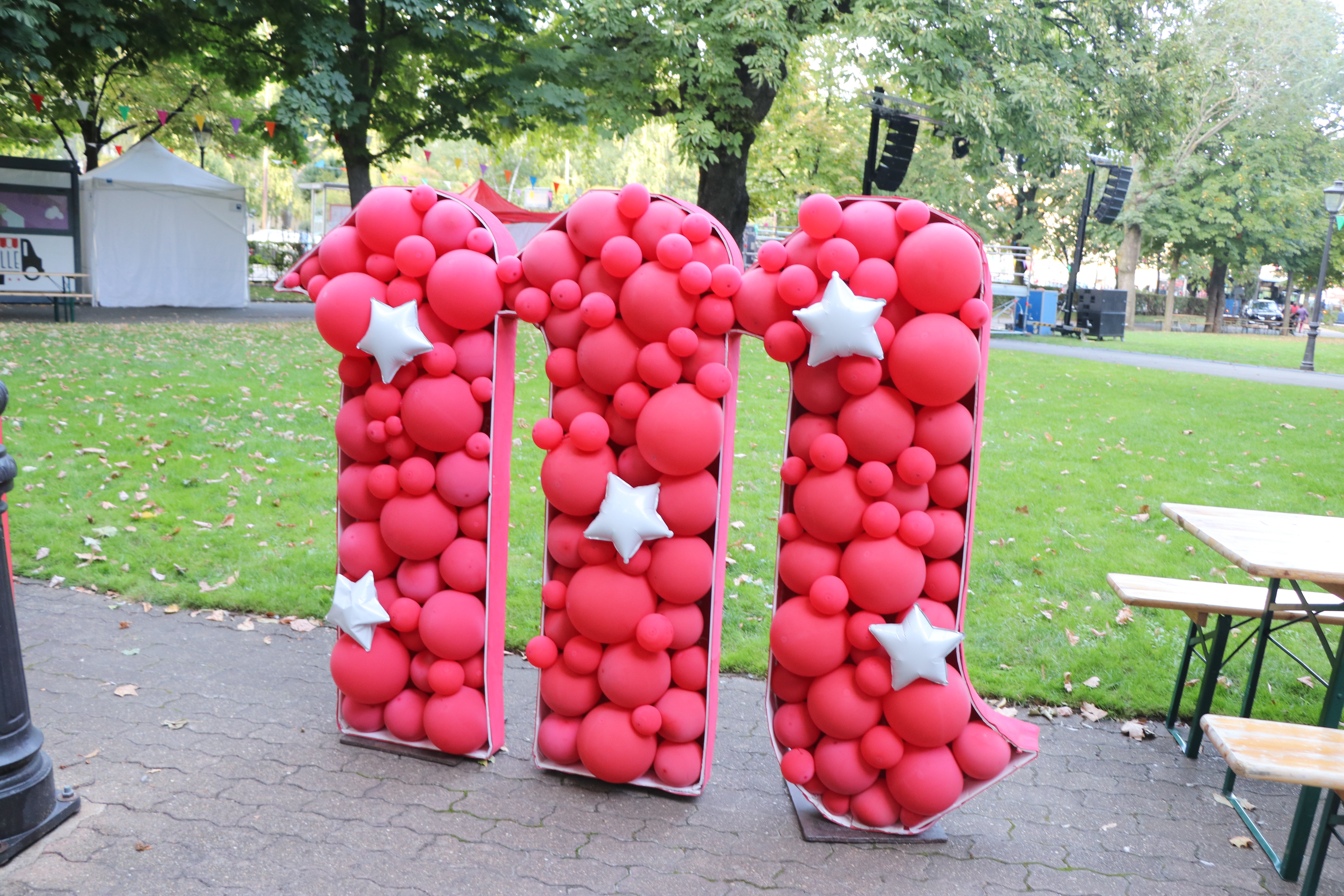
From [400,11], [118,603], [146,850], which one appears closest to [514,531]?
[118,603]

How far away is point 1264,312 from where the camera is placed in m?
51.7

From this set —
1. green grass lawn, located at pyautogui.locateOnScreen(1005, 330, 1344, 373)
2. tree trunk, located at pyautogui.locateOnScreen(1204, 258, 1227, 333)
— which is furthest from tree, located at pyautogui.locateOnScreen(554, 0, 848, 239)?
tree trunk, located at pyautogui.locateOnScreen(1204, 258, 1227, 333)

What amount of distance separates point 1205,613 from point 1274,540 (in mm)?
521

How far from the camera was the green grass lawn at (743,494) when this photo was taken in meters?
4.82

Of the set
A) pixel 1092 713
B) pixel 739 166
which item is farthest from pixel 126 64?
pixel 1092 713

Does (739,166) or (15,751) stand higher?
(739,166)

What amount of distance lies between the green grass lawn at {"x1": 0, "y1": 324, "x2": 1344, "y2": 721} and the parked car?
4163 cm

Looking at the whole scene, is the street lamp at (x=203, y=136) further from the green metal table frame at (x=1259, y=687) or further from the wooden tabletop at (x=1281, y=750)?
the wooden tabletop at (x=1281, y=750)

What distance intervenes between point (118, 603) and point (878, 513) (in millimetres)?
4021

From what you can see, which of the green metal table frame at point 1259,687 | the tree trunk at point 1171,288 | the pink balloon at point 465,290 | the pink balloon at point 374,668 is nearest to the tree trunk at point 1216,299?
the tree trunk at point 1171,288

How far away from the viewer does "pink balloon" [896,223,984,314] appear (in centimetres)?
280

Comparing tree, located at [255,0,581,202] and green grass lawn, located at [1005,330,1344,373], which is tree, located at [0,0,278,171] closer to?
tree, located at [255,0,581,202]

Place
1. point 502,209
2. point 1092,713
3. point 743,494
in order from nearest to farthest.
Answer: point 1092,713, point 743,494, point 502,209

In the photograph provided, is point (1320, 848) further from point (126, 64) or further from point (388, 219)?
point (126, 64)
